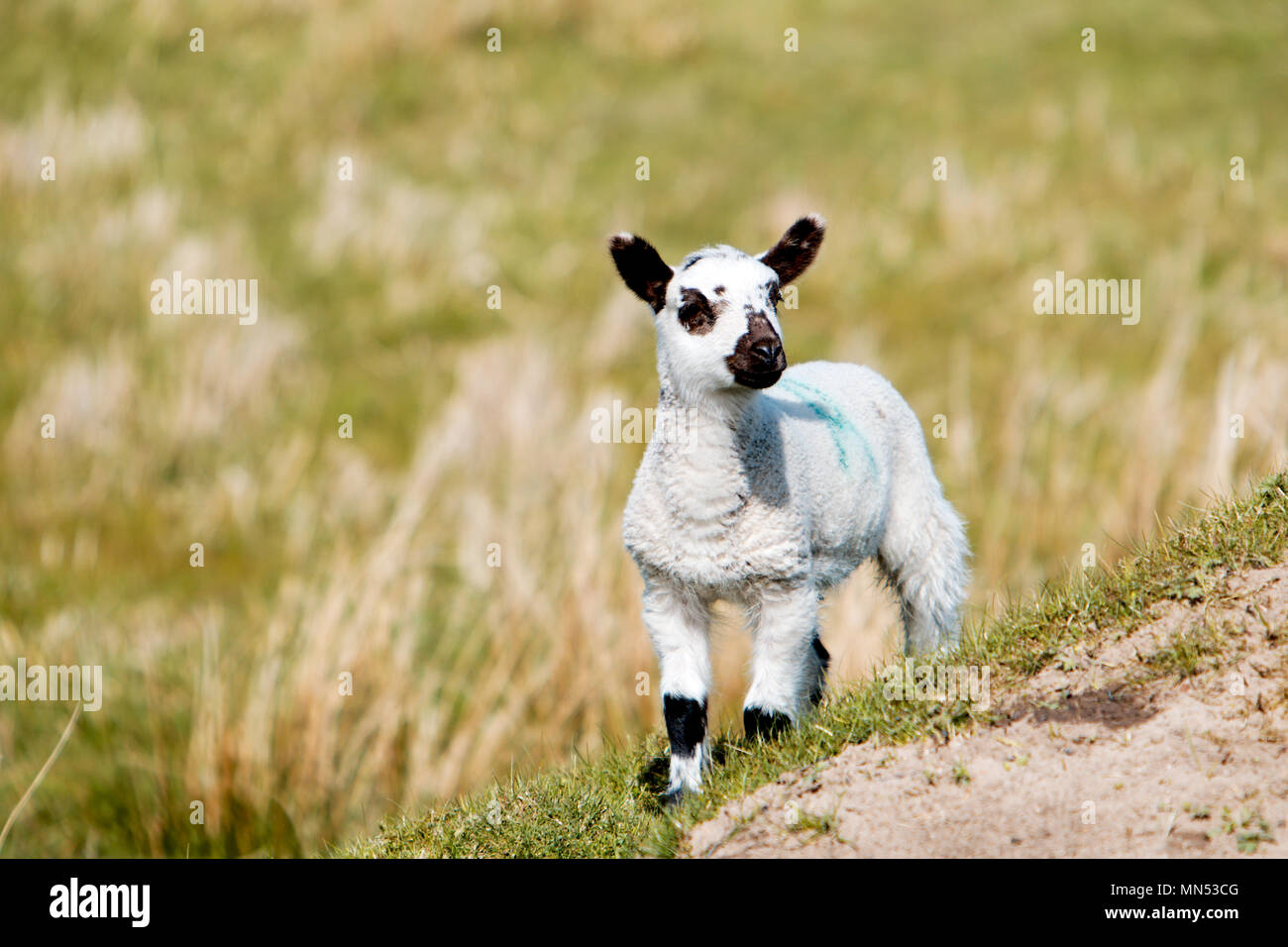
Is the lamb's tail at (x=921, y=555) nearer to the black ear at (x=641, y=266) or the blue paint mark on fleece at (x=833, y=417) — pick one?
the blue paint mark on fleece at (x=833, y=417)

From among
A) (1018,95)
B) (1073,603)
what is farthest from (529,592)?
(1018,95)

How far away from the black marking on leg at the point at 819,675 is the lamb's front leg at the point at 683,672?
702 millimetres

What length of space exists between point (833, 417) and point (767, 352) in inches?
43.9

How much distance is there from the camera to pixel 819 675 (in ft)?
19.9

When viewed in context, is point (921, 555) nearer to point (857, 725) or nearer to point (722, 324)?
point (857, 725)

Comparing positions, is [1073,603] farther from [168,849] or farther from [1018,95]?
[1018,95]

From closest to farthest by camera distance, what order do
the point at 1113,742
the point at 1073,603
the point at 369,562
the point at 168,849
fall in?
the point at 1113,742
the point at 1073,603
the point at 168,849
the point at 369,562

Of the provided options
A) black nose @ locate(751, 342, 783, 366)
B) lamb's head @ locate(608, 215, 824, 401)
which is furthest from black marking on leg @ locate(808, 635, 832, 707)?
black nose @ locate(751, 342, 783, 366)

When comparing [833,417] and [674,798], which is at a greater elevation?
[833,417]

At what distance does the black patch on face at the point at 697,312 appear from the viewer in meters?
5.21

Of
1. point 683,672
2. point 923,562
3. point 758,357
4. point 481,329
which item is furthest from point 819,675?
Answer: point 481,329
